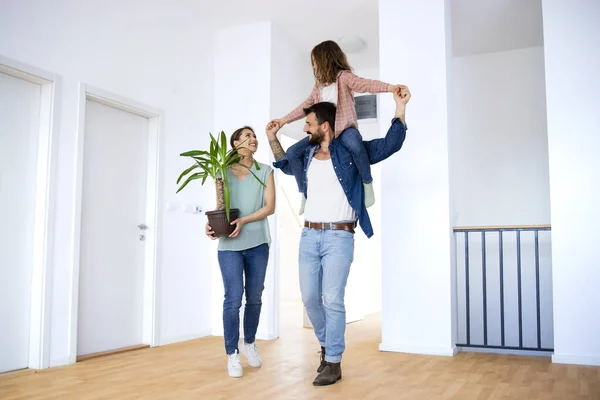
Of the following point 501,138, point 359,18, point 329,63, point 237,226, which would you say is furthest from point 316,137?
point 501,138

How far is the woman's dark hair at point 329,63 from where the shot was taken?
276 cm

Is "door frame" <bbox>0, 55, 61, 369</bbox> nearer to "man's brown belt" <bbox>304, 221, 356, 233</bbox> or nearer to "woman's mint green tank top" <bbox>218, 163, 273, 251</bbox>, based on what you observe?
"woman's mint green tank top" <bbox>218, 163, 273, 251</bbox>

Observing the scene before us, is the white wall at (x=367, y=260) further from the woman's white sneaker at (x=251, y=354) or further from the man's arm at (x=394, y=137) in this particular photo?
the man's arm at (x=394, y=137)

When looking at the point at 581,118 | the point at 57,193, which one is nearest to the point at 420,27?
the point at 581,118

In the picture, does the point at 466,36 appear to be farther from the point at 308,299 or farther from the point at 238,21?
the point at 308,299

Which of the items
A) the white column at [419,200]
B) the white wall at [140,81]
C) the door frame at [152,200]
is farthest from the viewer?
the door frame at [152,200]

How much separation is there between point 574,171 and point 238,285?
2.25 meters

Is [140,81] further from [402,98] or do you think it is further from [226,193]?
[402,98]

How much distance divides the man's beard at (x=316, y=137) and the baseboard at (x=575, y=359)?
6.83ft

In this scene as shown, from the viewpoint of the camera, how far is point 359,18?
16.0ft

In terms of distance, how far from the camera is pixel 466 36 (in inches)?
209

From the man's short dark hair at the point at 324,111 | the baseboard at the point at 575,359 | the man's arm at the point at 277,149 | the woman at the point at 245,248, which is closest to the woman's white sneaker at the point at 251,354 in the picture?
the woman at the point at 245,248

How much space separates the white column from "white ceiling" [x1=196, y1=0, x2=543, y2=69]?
717mm

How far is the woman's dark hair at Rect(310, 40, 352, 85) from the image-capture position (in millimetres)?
2760
